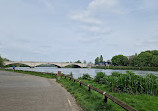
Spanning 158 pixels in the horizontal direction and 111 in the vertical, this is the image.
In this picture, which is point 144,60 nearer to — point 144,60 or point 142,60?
point 144,60

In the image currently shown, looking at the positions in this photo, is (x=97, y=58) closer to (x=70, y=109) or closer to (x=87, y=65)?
(x=87, y=65)

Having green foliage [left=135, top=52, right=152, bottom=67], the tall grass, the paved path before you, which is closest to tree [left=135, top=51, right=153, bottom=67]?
green foliage [left=135, top=52, right=152, bottom=67]

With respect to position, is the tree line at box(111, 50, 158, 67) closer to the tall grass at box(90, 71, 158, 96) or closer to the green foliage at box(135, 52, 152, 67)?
the green foliage at box(135, 52, 152, 67)

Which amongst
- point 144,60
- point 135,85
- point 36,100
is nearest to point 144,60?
point 144,60

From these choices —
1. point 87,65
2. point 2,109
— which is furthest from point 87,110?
point 87,65

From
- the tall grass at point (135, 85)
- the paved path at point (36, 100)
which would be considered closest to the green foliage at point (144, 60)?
the tall grass at point (135, 85)

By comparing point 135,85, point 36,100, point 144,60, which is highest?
point 144,60

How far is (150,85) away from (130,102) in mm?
3881

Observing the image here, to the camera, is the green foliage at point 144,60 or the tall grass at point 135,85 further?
the green foliage at point 144,60

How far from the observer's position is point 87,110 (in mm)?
6348

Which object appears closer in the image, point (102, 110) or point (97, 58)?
point (102, 110)

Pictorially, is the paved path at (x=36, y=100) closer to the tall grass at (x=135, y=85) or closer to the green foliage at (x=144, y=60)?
the tall grass at (x=135, y=85)

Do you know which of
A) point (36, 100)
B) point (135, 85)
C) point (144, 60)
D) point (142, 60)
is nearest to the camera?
point (36, 100)

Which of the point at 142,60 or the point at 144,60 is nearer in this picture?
the point at 144,60
